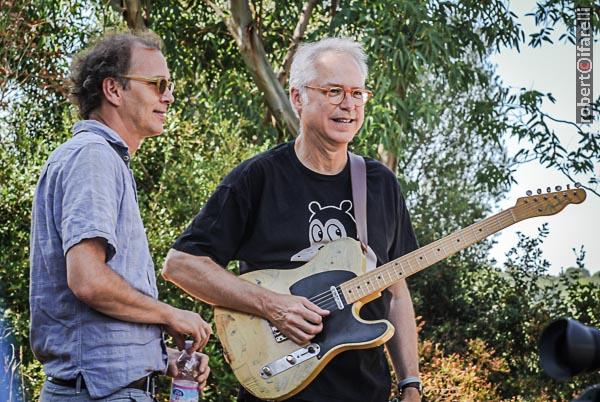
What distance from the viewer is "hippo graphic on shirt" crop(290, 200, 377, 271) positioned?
11.8ft

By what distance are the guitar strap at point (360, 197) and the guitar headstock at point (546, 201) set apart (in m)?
0.59

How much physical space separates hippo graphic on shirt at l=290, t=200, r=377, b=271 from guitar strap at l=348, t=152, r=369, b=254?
0.07 ft

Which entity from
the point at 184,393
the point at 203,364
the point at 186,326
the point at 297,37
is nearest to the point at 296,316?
the point at 203,364

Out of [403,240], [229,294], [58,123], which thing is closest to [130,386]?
[229,294]

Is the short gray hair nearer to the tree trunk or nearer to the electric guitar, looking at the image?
the electric guitar

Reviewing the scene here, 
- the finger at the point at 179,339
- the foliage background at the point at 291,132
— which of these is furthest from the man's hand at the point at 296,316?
the foliage background at the point at 291,132

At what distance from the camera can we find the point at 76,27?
969 cm

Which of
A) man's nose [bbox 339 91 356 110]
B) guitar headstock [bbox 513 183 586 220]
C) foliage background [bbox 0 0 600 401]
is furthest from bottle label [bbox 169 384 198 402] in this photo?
foliage background [bbox 0 0 600 401]

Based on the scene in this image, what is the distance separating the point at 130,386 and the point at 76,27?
24.3 ft

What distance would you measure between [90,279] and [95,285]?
0.02m

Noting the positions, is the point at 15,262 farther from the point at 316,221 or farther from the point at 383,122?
the point at 316,221

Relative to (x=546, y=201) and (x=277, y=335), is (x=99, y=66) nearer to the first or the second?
(x=277, y=335)

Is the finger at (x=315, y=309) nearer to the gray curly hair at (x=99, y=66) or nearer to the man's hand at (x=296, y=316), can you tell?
the man's hand at (x=296, y=316)

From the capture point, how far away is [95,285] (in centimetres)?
271
